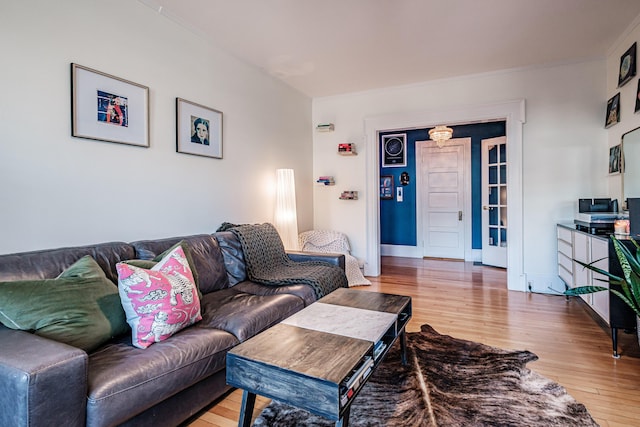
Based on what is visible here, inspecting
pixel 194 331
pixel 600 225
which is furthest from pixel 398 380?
pixel 600 225

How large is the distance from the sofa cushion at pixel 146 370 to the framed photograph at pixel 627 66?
13.0 ft

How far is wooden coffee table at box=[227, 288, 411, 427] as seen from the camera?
1.21 m

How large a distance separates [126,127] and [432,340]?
2785mm

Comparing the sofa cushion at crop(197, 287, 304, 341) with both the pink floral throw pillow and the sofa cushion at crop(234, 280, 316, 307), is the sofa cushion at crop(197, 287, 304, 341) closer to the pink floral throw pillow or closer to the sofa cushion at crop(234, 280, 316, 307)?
the sofa cushion at crop(234, 280, 316, 307)

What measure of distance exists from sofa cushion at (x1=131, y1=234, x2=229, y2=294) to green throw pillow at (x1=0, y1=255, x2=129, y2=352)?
1.88 feet

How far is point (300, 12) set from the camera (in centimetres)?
265

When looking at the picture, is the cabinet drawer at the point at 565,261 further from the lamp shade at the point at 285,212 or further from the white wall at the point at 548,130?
the lamp shade at the point at 285,212

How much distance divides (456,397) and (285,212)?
2597mm

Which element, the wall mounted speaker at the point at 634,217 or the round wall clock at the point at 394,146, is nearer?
the wall mounted speaker at the point at 634,217

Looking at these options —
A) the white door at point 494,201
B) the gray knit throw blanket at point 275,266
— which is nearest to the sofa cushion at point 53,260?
the gray knit throw blanket at point 275,266

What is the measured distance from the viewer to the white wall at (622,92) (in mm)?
2951

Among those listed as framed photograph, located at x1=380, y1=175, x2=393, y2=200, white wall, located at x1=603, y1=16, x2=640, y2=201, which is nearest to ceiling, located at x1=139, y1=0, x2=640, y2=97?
white wall, located at x1=603, y1=16, x2=640, y2=201

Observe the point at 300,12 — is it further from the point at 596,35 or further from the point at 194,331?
the point at 596,35

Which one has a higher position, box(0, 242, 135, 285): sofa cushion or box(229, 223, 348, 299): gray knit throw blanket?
box(0, 242, 135, 285): sofa cushion
